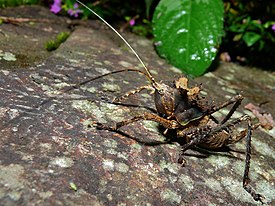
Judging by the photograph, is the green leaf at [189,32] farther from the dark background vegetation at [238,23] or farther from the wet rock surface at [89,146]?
the dark background vegetation at [238,23]

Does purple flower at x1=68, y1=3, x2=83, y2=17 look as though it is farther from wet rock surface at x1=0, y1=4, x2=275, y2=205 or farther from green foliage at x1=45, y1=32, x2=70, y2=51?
wet rock surface at x1=0, y1=4, x2=275, y2=205

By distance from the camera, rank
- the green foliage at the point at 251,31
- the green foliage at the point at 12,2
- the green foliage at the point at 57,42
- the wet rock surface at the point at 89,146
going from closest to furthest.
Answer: the wet rock surface at the point at 89,146
the green foliage at the point at 57,42
the green foliage at the point at 12,2
the green foliage at the point at 251,31

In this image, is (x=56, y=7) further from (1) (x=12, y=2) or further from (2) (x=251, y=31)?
(2) (x=251, y=31)

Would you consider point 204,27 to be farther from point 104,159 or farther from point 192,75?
point 104,159

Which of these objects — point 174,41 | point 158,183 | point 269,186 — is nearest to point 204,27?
point 174,41

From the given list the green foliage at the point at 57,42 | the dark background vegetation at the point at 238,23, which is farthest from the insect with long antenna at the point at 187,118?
the dark background vegetation at the point at 238,23

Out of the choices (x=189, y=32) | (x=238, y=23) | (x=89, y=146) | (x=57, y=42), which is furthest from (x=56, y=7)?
(x=89, y=146)
